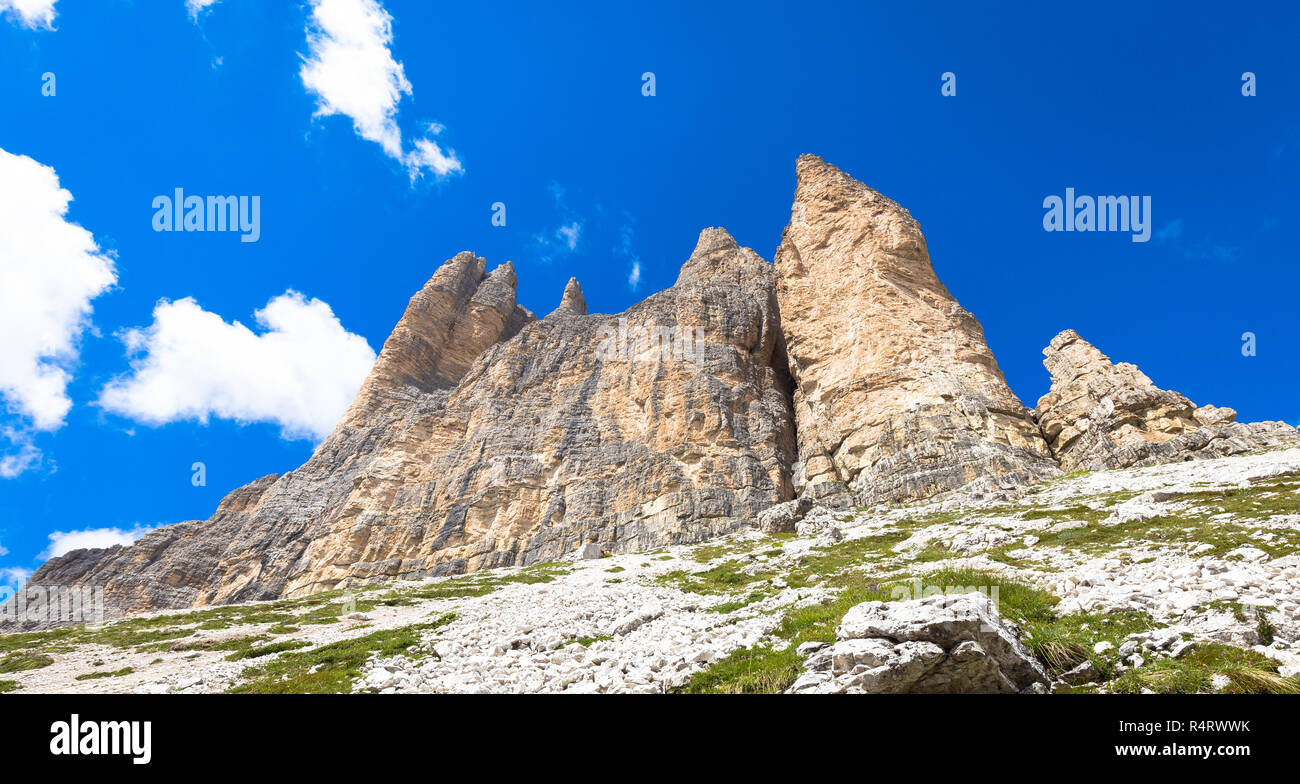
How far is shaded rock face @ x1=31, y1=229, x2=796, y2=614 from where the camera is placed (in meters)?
63.7

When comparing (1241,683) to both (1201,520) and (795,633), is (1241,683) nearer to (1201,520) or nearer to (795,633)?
(795,633)

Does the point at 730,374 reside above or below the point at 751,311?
below

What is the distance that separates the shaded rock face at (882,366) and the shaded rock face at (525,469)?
25.2 ft

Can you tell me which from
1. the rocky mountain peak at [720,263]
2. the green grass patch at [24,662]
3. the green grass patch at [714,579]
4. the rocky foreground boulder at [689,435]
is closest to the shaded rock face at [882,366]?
the rocky foreground boulder at [689,435]

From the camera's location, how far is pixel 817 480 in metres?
61.2

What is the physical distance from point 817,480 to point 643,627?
1972 inches

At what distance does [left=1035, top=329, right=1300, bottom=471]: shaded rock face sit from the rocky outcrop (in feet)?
145

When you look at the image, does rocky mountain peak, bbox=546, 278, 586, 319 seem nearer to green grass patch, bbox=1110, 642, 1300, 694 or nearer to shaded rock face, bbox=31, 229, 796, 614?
shaded rock face, bbox=31, 229, 796, 614

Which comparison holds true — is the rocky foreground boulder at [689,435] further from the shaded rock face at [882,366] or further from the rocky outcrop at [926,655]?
the rocky outcrop at [926,655]

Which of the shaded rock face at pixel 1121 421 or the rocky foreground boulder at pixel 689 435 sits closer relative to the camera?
the shaded rock face at pixel 1121 421

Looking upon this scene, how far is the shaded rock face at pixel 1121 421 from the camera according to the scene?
3959cm
